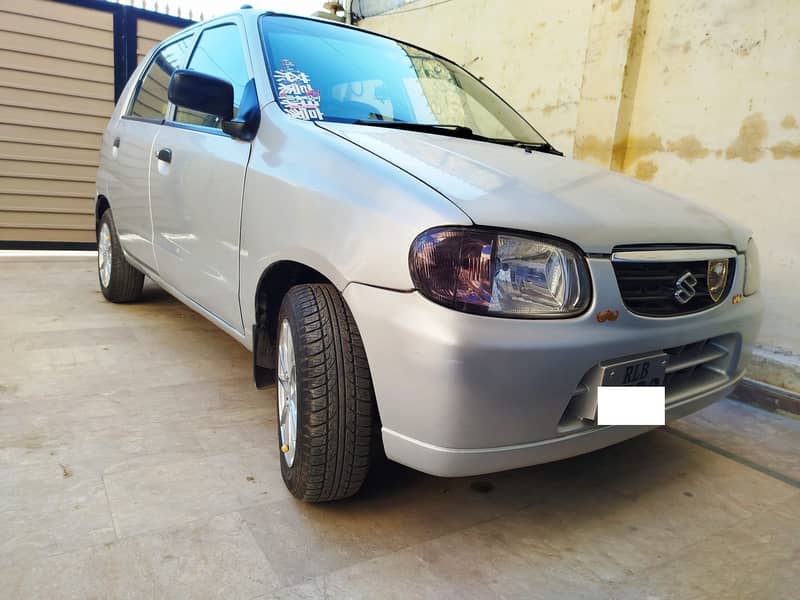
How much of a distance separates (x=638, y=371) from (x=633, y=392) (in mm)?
57

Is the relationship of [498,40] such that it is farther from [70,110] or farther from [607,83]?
[70,110]

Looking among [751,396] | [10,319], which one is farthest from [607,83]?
[10,319]

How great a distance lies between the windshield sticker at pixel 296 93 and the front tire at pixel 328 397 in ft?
2.17

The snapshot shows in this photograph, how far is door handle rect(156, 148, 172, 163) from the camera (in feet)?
8.99

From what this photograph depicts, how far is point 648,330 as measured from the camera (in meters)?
1.59

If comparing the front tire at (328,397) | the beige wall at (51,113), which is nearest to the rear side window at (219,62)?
the front tire at (328,397)

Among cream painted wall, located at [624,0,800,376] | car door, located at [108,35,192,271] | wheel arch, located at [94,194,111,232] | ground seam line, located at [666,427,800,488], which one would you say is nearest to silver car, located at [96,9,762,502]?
ground seam line, located at [666,427,800,488]

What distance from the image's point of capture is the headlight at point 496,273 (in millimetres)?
1413

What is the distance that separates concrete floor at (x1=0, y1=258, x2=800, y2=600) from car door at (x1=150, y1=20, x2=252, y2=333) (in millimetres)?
533

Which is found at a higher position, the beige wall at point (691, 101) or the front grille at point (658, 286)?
the beige wall at point (691, 101)

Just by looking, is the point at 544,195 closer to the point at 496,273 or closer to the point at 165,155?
the point at 496,273

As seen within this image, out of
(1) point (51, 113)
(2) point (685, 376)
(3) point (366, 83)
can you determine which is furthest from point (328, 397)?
(1) point (51, 113)

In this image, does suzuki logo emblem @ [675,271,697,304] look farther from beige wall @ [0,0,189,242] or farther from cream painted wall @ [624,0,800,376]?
beige wall @ [0,0,189,242]

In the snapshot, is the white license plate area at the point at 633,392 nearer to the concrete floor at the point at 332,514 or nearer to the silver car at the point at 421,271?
the silver car at the point at 421,271
